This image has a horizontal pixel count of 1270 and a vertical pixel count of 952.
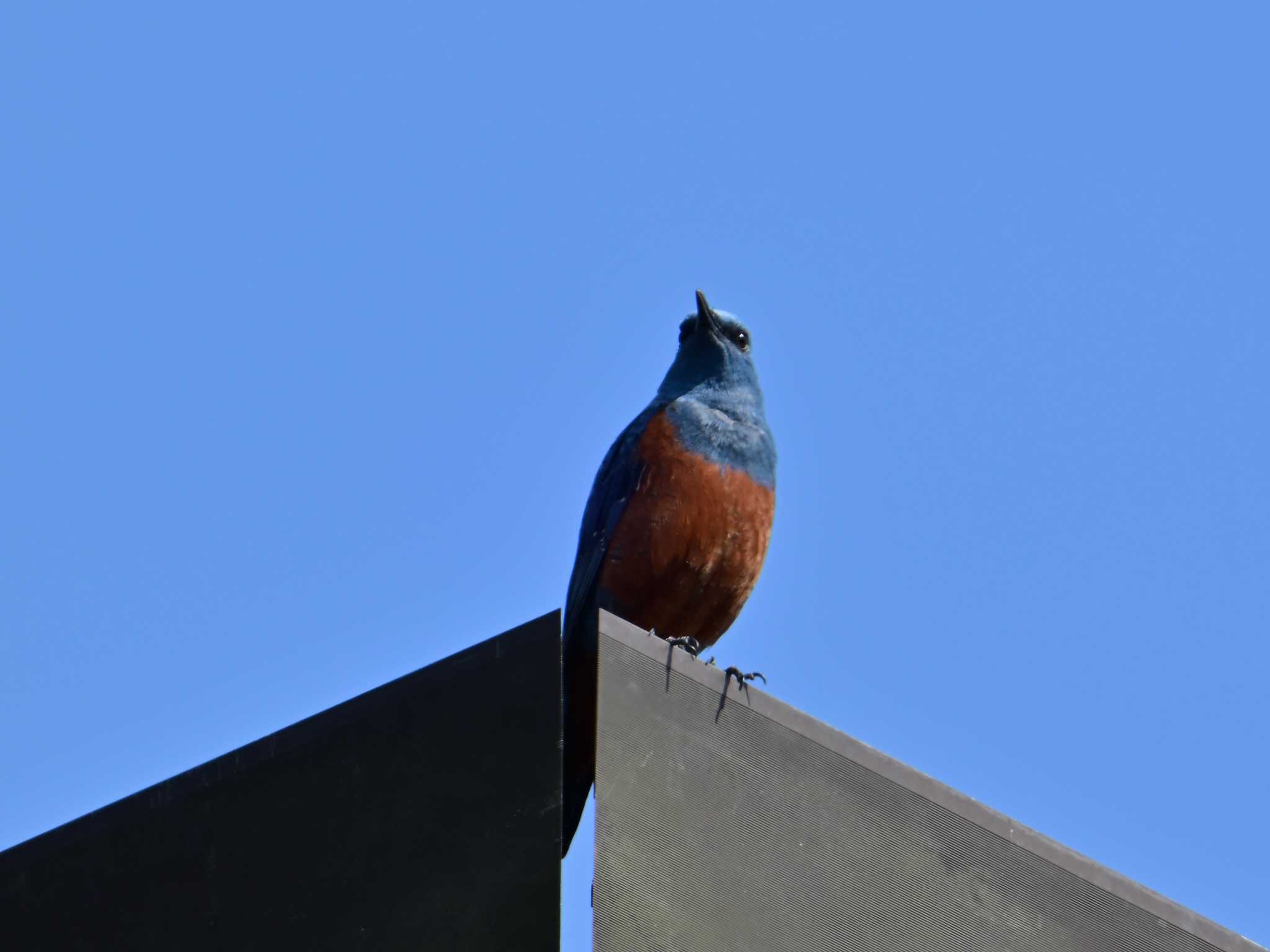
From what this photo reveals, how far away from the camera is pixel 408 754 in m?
3.73

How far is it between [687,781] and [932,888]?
0.72 metres

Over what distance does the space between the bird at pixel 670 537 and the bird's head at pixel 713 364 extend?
39 centimetres

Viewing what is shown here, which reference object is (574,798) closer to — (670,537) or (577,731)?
(577,731)

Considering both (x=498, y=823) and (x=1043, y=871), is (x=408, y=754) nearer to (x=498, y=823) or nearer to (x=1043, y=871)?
(x=498, y=823)

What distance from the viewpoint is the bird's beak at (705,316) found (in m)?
8.59

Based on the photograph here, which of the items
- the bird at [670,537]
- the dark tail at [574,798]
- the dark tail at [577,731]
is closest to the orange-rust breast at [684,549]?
the bird at [670,537]

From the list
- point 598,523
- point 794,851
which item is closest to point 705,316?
point 598,523

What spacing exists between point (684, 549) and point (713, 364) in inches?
61.0

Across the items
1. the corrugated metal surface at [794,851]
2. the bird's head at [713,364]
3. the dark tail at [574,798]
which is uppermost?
the bird's head at [713,364]

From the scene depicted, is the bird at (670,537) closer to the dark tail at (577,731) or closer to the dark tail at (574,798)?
the dark tail at (577,731)

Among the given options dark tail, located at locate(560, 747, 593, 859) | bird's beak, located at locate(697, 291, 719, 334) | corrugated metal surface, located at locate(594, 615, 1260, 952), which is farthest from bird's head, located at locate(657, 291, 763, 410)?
corrugated metal surface, located at locate(594, 615, 1260, 952)

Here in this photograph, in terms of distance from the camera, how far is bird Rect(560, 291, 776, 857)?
705 centimetres

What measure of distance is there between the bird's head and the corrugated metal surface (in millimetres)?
4052

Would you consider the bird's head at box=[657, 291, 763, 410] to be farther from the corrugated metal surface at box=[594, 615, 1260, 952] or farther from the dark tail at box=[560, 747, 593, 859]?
the corrugated metal surface at box=[594, 615, 1260, 952]
